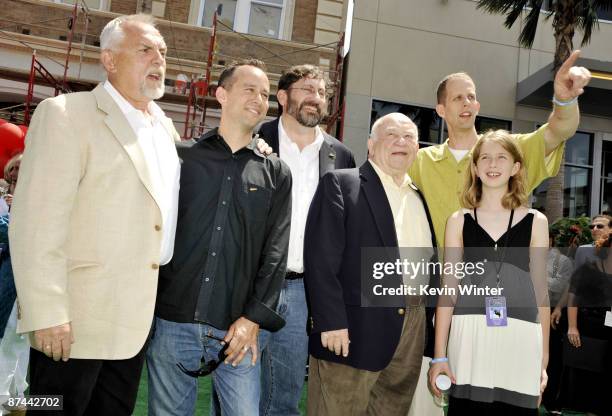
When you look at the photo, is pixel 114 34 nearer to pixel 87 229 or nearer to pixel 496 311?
pixel 87 229

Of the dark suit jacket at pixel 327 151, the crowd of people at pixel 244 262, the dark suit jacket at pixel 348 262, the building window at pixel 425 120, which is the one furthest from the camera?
the building window at pixel 425 120

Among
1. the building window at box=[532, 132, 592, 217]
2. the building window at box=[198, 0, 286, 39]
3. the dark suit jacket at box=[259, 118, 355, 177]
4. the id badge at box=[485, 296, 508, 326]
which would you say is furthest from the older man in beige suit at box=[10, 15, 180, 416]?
the building window at box=[532, 132, 592, 217]

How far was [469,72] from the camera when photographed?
11633 mm

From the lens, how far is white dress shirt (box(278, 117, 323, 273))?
3041mm

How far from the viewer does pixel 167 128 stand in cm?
261

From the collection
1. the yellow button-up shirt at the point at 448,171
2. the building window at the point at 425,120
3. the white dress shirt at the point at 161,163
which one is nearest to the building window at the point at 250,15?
the building window at the point at 425,120

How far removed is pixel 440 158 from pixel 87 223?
221cm

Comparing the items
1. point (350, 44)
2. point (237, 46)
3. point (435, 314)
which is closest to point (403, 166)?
point (435, 314)

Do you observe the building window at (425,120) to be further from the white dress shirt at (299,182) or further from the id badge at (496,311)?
the id badge at (496,311)

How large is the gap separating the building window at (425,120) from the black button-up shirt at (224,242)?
9.11 meters

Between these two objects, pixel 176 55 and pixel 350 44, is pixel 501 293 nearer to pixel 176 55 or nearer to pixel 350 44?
pixel 350 44

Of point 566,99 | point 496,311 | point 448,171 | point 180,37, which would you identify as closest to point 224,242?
point 496,311

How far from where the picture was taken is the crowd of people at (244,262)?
6.76 ft

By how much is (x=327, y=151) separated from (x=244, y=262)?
1136mm
